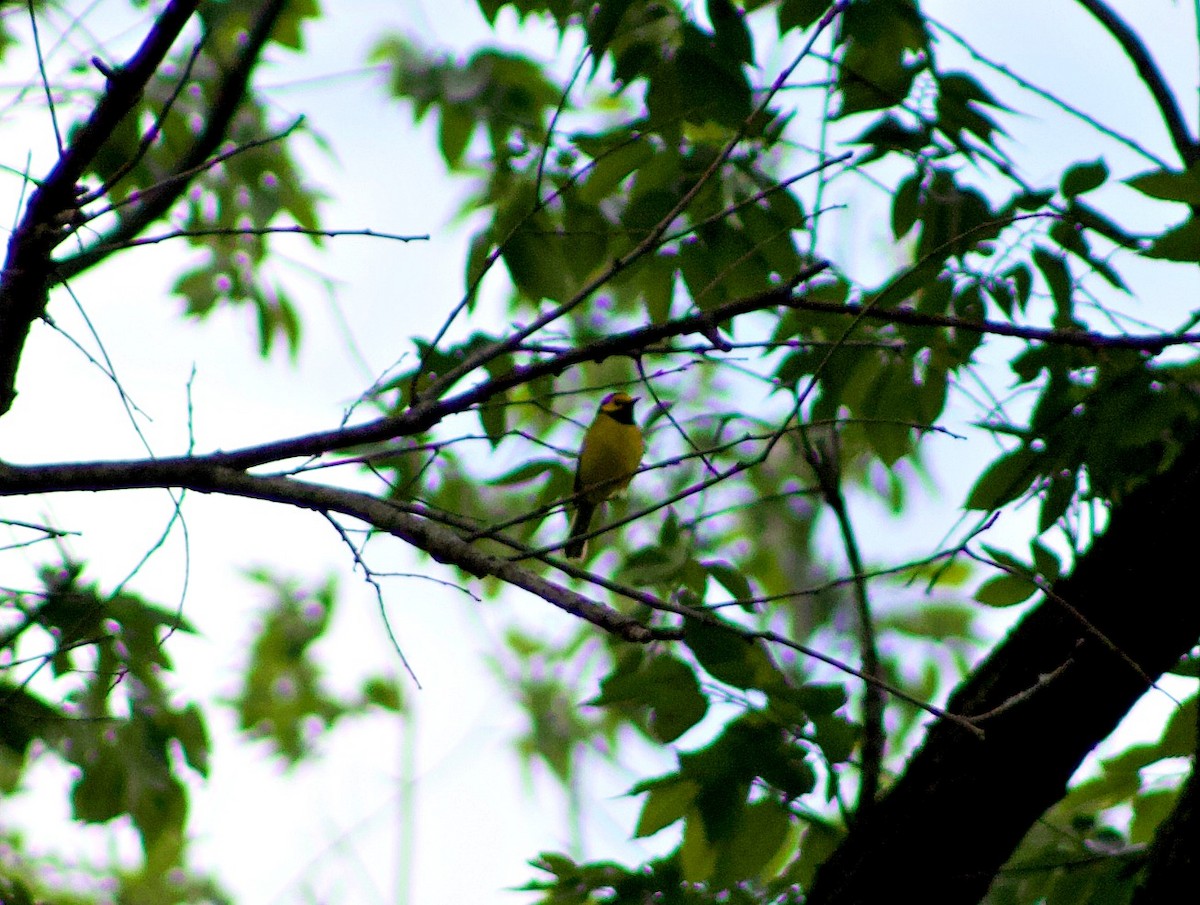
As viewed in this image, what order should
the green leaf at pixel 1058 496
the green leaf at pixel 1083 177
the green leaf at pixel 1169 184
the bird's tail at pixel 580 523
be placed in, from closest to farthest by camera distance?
the green leaf at pixel 1169 184
the green leaf at pixel 1083 177
the green leaf at pixel 1058 496
the bird's tail at pixel 580 523

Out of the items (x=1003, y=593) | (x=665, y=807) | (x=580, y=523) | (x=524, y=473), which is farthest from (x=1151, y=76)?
(x=580, y=523)

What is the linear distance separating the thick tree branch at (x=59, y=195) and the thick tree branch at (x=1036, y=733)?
7.63ft

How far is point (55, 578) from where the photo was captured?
3141 millimetres

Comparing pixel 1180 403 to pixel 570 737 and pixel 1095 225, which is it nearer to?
pixel 1095 225

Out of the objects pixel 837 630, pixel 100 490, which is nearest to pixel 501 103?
pixel 100 490

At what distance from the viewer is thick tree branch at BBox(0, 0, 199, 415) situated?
2.04 metres

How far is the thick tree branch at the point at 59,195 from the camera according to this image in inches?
80.2

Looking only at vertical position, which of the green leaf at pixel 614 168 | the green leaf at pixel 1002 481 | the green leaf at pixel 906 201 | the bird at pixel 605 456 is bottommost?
the green leaf at pixel 1002 481

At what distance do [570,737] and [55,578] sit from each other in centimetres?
976

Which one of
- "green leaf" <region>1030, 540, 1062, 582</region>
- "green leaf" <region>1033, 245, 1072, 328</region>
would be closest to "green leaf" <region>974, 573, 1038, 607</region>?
"green leaf" <region>1030, 540, 1062, 582</region>

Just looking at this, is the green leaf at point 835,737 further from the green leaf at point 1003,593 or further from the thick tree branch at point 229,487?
the thick tree branch at point 229,487

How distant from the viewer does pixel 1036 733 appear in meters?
2.94

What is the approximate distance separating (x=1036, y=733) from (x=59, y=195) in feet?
8.23

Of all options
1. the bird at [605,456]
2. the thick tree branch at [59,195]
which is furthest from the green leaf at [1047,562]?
the bird at [605,456]
